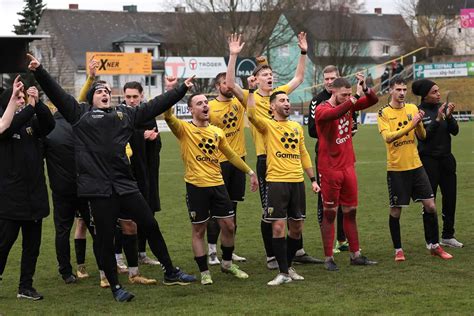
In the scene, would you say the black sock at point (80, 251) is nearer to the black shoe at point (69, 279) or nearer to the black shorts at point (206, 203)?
the black shoe at point (69, 279)

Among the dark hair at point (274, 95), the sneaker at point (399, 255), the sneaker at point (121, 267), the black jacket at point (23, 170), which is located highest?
A: the dark hair at point (274, 95)

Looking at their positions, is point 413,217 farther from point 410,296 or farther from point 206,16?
point 206,16

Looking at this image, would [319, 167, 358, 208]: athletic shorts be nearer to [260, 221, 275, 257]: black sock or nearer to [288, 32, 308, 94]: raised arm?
[260, 221, 275, 257]: black sock

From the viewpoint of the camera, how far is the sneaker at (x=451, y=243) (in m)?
10.8

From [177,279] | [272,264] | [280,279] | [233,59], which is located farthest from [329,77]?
[177,279]

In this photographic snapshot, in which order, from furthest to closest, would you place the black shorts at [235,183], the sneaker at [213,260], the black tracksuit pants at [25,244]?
the sneaker at [213,260], the black shorts at [235,183], the black tracksuit pants at [25,244]

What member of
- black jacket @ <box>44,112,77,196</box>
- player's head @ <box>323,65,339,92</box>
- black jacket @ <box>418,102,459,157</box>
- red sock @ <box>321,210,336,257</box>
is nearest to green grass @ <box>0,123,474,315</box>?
red sock @ <box>321,210,336,257</box>

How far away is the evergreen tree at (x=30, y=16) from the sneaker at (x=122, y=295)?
71.4 m

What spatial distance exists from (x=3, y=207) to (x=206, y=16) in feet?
201

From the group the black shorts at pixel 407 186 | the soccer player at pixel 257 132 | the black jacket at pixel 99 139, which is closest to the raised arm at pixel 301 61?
the soccer player at pixel 257 132

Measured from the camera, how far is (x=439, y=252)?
10.0 m

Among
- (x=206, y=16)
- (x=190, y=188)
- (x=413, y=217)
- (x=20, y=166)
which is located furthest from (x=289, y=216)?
(x=206, y=16)

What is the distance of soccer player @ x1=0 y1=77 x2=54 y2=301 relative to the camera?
8359 mm

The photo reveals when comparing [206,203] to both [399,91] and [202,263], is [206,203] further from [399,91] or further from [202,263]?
[399,91]
